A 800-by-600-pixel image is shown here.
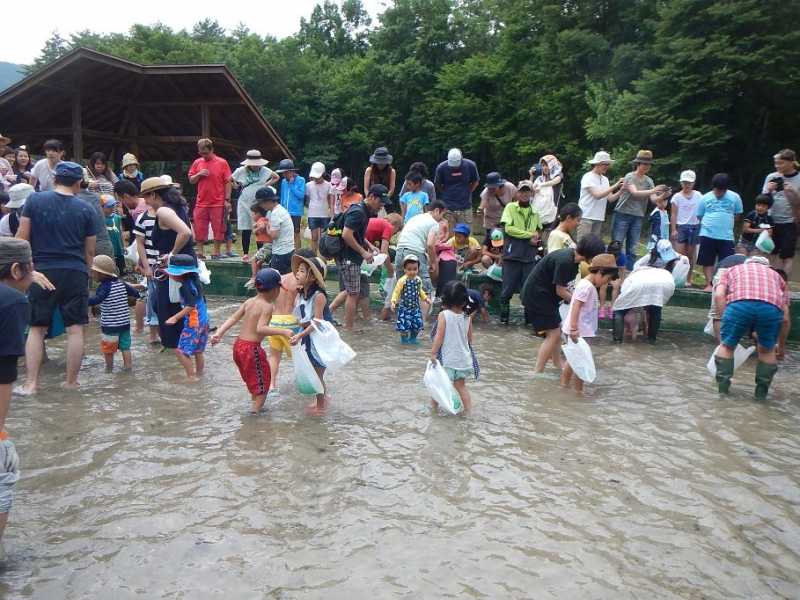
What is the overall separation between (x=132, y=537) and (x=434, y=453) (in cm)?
225

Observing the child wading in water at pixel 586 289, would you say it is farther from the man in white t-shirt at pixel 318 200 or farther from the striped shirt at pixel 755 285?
the man in white t-shirt at pixel 318 200

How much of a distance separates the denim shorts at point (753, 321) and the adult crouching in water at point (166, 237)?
211 inches

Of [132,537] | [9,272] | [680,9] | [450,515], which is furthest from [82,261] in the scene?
[680,9]

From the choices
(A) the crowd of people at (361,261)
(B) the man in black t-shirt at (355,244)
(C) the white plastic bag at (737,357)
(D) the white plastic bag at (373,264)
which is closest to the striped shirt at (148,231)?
(A) the crowd of people at (361,261)

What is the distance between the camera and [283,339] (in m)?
6.78

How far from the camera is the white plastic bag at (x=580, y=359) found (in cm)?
661

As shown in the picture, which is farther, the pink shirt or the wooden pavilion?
the wooden pavilion

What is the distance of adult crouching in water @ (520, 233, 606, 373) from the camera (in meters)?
6.85

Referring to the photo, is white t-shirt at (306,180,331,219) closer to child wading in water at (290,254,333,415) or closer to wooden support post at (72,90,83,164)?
child wading in water at (290,254,333,415)

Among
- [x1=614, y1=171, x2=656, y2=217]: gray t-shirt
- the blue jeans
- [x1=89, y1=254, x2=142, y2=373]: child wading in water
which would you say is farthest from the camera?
the blue jeans

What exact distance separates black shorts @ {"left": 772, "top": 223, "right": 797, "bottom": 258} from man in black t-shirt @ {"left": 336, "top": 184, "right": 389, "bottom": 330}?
5568 mm

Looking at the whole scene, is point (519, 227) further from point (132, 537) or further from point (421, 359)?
point (132, 537)

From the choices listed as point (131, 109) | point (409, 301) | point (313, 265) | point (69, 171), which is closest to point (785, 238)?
point (409, 301)

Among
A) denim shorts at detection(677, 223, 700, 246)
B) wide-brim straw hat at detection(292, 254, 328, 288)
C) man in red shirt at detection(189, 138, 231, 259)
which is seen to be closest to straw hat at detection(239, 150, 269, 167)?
man in red shirt at detection(189, 138, 231, 259)
